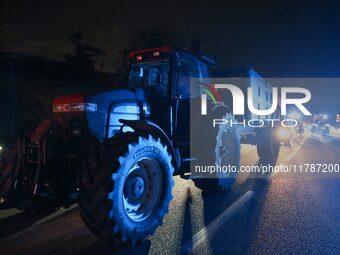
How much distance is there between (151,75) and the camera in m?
5.36

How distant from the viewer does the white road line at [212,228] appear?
3.66m

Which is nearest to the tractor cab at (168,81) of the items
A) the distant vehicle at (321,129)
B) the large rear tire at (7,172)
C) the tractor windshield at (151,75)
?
the tractor windshield at (151,75)

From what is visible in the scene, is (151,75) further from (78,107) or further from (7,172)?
(7,172)

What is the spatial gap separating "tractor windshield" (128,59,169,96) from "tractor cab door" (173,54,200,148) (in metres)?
0.21

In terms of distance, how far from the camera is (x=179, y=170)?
5191mm

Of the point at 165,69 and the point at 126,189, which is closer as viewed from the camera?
the point at 126,189

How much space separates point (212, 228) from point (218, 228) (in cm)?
9

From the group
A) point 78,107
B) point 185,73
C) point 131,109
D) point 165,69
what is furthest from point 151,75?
point 78,107

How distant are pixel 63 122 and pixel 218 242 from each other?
267 cm

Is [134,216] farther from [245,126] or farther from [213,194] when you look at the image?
[245,126]

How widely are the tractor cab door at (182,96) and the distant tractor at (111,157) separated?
1.3 inches

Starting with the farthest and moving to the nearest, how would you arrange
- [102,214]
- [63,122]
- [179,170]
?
1. [179,170]
2. [63,122]
3. [102,214]

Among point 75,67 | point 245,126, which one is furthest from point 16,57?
point 245,126

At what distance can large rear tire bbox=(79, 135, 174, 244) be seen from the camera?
3.32m
